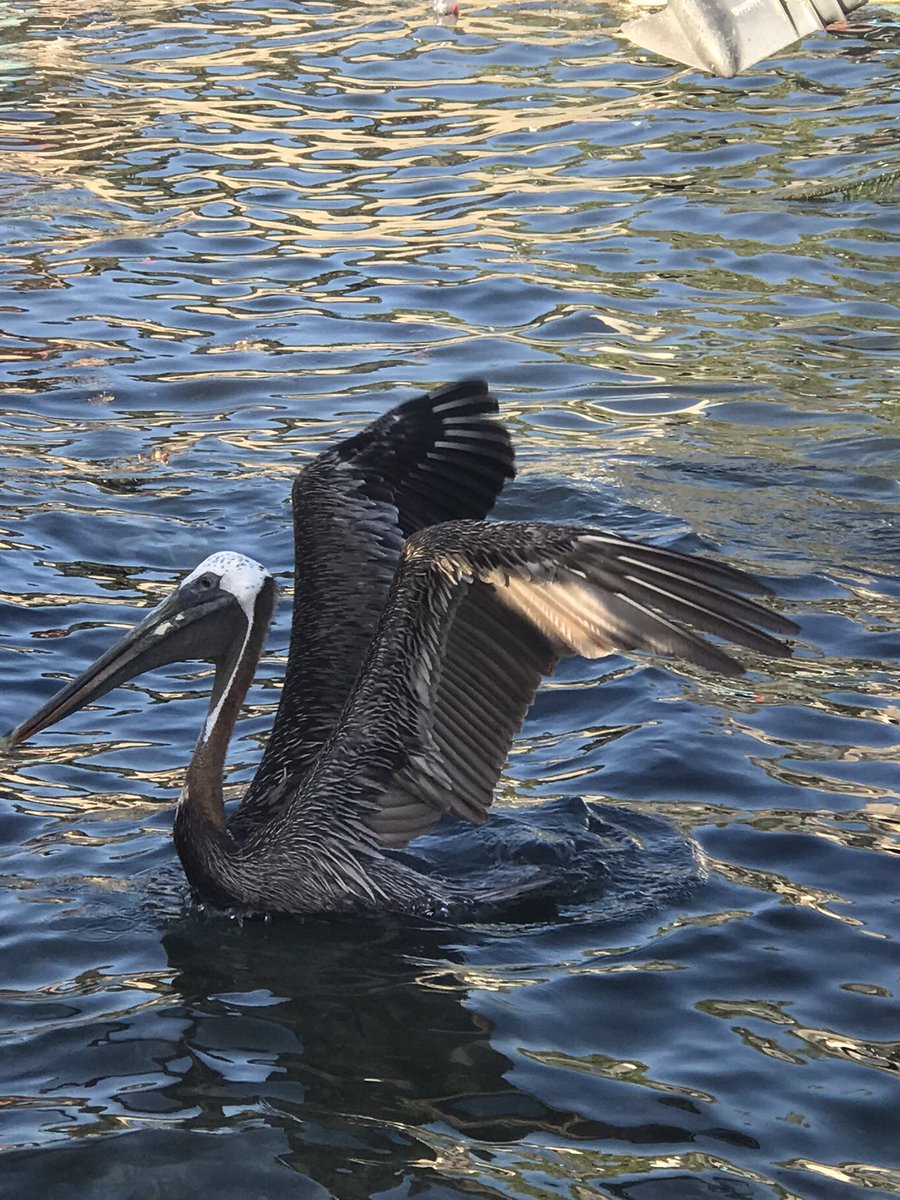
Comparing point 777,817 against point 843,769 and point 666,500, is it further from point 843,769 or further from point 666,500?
point 666,500

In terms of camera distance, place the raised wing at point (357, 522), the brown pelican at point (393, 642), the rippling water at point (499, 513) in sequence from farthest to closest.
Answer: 1. the raised wing at point (357, 522)
2. the brown pelican at point (393, 642)
3. the rippling water at point (499, 513)

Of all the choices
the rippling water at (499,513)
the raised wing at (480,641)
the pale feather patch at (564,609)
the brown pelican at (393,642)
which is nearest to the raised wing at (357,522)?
the brown pelican at (393,642)

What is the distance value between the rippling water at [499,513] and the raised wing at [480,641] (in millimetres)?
365

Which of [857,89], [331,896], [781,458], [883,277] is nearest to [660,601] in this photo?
[331,896]

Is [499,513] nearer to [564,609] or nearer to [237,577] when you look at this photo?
[237,577]

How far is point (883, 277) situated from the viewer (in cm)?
1014

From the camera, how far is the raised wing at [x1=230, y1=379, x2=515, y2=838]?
550cm

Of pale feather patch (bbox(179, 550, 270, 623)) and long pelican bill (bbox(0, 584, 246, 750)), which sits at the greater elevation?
pale feather patch (bbox(179, 550, 270, 623))

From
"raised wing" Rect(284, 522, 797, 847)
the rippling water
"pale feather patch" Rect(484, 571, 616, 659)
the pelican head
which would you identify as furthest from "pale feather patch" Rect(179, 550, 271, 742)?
"pale feather patch" Rect(484, 571, 616, 659)

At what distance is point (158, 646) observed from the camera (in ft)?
16.9

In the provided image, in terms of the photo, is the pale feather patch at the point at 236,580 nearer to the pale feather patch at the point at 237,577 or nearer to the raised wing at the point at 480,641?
the pale feather patch at the point at 237,577

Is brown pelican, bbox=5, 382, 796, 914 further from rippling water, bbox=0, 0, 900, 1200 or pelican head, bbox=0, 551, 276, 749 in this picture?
rippling water, bbox=0, 0, 900, 1200

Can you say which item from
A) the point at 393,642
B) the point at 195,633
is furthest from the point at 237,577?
the point at 393,642

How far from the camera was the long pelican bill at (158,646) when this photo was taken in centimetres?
506
